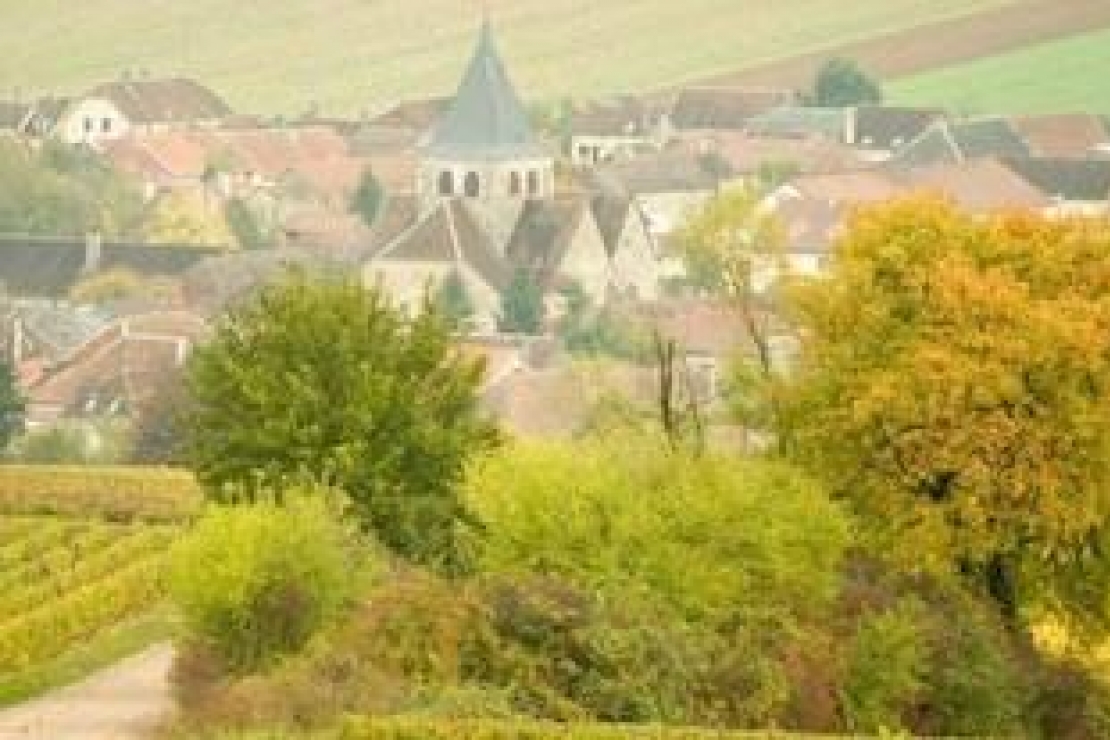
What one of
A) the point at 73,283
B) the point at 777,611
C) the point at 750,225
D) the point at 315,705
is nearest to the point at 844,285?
the point at 777,611

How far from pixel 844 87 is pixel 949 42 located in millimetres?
5707

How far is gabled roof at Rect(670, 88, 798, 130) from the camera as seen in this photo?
140 meters

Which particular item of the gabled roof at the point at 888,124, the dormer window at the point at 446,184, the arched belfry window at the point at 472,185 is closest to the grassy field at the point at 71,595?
the dormer window at the point at 446,184

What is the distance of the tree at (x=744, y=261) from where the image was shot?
112 ft

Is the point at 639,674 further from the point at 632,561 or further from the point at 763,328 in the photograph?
the point at 763,328

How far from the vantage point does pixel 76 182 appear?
125 meters

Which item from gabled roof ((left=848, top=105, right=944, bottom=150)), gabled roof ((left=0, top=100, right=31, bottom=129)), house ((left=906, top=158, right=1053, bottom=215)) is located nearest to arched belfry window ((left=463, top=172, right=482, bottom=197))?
house ((left=906, top=158, right=1053, bottom=215))

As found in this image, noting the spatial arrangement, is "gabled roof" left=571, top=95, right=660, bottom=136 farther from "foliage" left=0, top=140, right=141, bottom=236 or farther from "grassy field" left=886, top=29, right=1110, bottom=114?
"foliage" left=0, top=140, right=141, bottom=236

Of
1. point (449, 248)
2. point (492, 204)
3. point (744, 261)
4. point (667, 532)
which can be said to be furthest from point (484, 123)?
point (667, 532)

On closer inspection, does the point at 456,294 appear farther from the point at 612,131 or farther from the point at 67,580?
the point at 67,580

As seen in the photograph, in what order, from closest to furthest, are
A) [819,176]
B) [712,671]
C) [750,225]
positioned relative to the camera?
[712,671] < [750,225] < [819,176]

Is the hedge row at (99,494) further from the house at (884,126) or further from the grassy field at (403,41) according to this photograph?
the grassy field at (403,41)

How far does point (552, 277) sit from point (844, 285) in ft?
255

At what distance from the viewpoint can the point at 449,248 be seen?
4222 inches
